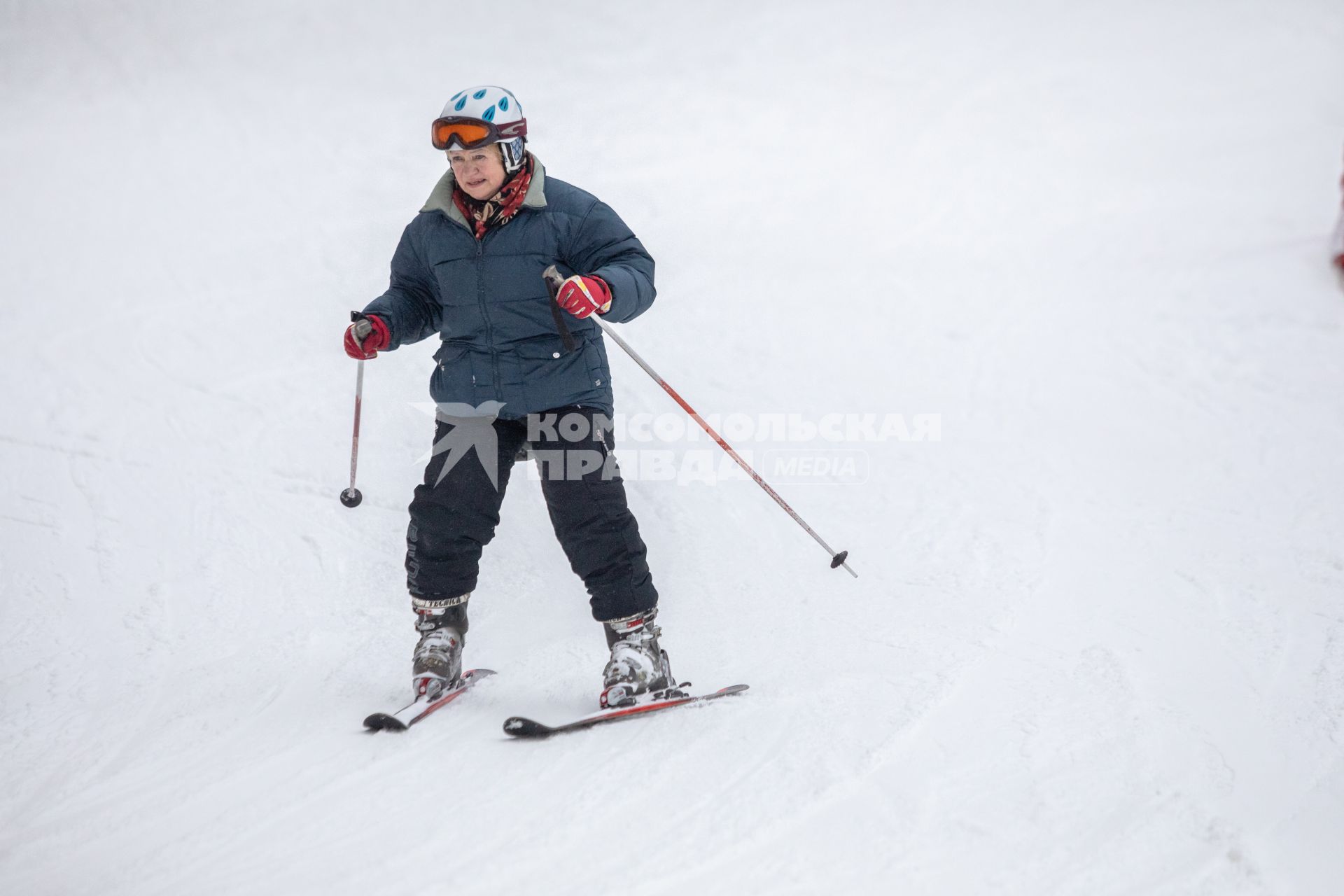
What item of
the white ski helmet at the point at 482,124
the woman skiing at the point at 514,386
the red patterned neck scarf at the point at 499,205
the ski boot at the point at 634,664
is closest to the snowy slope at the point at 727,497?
the ski boot at the point at 634,664

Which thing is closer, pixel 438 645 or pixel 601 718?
pixel 601 718

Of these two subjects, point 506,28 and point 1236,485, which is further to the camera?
point 506,28

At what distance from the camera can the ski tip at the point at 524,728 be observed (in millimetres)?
2455

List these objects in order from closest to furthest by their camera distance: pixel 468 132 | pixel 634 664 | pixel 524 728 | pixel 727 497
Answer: pixel 524 728
pixel 468 132
pixel 634 664
pixel 727 497

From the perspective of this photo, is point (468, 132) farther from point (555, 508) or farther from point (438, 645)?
point (438, 645)

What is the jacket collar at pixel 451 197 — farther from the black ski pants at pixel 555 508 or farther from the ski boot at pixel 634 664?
the ski boot at pixel 634 664

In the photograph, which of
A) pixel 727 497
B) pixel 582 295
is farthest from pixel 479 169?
pixel 727 497

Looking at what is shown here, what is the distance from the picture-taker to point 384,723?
2.53 meters

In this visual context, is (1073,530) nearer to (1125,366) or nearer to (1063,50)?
(1125,366)

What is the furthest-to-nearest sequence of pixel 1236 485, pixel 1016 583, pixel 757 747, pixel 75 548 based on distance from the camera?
pixel 1236 485
pixel 75 548
pixel 1016 583
pixel 757 747

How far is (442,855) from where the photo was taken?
77.9 inches

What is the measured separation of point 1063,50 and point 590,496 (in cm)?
1138

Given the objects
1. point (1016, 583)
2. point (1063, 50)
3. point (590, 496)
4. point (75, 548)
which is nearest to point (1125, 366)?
point (1016, 583)

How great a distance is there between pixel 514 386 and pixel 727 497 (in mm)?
1889
